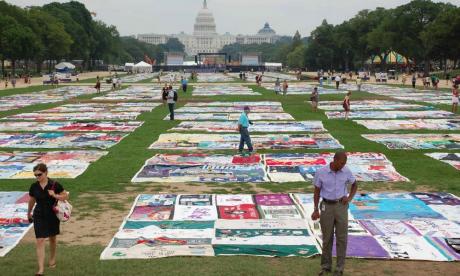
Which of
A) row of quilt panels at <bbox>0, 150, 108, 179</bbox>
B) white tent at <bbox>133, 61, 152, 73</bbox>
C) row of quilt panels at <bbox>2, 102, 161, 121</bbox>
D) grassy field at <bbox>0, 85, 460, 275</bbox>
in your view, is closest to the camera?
grassy field at <bbox>0, 85, 460, 275</bbox>

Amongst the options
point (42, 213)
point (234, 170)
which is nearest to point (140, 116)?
point (234, 170)

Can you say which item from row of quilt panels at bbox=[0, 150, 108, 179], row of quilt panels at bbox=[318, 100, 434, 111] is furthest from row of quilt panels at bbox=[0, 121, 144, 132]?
row of quilt panels at bbox=[318, 100, 434, 111]

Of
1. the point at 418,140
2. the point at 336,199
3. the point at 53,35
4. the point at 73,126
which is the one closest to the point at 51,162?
the point at 73,126

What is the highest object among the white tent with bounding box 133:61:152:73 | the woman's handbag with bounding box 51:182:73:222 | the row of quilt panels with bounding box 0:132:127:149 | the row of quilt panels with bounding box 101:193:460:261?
the white tent with bounding box 133:61:152:73

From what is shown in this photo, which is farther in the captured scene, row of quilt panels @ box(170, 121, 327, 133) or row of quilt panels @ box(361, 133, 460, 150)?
row of quilt panels @ box(170, 121, 327, 133)

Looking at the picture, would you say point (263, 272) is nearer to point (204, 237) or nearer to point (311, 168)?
point (204, 237)

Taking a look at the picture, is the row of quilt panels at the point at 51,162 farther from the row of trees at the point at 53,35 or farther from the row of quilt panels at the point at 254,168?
the row of trees at the point at 53,35

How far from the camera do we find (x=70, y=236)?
1220 centimetres

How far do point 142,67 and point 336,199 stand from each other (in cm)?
14343

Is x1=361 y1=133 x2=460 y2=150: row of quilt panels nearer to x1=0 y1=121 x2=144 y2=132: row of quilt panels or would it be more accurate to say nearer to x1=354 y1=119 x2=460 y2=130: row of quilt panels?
x1=354 y1=119 x2=460 y2=130: row of quilt panels

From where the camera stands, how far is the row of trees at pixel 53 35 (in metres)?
100

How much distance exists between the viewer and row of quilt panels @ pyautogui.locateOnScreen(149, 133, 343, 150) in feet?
79.2

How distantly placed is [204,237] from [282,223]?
A: 6.20ft

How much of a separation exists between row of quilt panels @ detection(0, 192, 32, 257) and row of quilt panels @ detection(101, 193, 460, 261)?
198 centimetres
